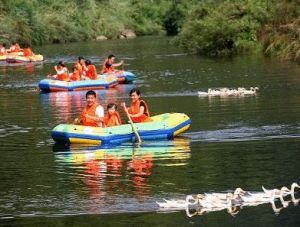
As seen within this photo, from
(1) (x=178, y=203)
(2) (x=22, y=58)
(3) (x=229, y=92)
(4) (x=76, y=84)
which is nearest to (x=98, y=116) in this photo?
(1) (x=178, y=203)

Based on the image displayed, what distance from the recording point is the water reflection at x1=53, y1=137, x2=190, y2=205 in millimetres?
14906

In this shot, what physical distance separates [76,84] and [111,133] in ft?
48.5

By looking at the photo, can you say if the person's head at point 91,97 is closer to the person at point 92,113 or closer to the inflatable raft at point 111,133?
the person at point 92,113

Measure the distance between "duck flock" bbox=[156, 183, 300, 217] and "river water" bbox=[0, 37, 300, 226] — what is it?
0.62 feet

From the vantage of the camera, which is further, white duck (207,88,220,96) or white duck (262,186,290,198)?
white duck (207,88,220,96)

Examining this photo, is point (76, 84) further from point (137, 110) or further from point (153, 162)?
point (153, 162)

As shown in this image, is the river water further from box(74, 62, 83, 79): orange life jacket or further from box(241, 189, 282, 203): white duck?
box(74, 62, 83, 79): orange life jacket

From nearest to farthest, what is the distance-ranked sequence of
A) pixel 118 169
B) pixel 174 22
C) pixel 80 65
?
pixel 118 169, pixel 80 65, pixel 174 22

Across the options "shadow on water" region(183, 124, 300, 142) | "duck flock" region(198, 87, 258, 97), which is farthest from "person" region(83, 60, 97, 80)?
"shadow on water" region(183, 124, 300, 142)

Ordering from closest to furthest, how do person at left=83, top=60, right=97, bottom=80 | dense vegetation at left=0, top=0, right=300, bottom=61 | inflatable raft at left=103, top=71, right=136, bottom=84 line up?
person at left=83, top=60, right=97, bottom=80 → inflatable raft at left=103, top=71, right=136, bottom=84 → dense vegetation at left=0, top=0, right=300, bottom=61

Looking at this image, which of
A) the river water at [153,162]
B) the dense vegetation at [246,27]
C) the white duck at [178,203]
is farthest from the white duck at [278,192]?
the dense vegetation at [246,27]

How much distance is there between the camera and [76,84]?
34188 millimetres

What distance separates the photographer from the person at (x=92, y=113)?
1997 centimetres

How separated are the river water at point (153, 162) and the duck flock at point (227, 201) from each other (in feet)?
0.62
